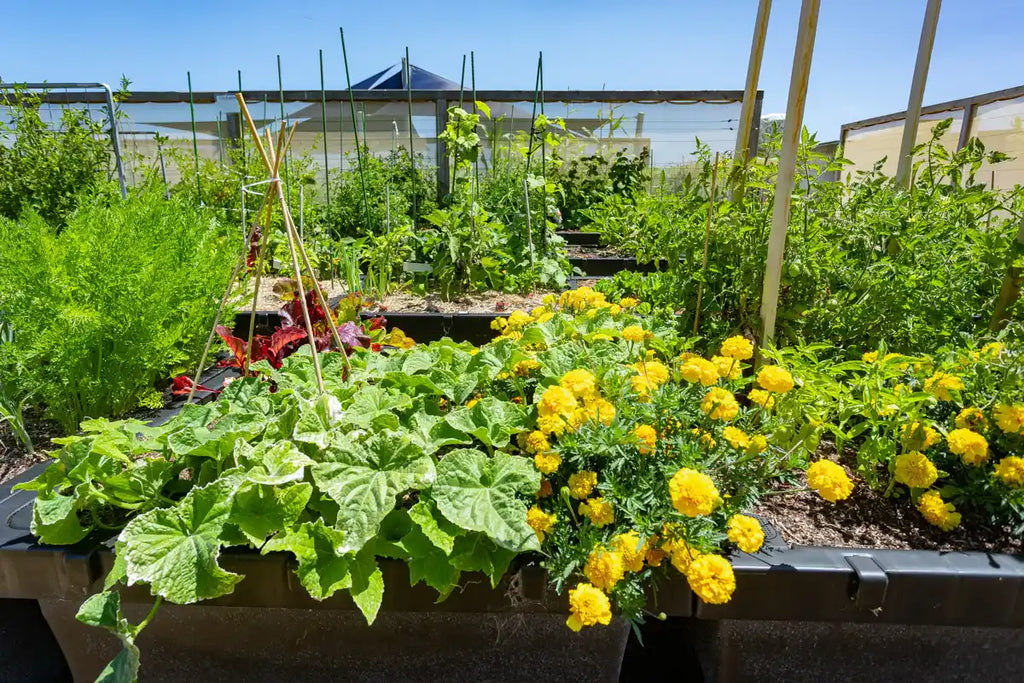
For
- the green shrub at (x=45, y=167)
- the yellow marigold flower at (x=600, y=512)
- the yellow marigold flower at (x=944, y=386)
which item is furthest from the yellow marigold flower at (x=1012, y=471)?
the green shrub at (x=45, y=167)

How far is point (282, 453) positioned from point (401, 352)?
0.87 metres

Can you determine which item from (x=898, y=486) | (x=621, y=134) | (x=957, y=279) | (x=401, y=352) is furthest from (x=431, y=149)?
(x=898, y=486)

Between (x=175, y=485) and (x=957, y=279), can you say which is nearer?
(x=175, y=485)

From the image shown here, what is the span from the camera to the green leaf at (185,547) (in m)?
1.04

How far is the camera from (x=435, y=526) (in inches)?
45.3

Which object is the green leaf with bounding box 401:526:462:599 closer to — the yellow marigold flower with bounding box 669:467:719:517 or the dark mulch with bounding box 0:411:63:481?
the yellow marigold flower with bounding box 669:467:719:517

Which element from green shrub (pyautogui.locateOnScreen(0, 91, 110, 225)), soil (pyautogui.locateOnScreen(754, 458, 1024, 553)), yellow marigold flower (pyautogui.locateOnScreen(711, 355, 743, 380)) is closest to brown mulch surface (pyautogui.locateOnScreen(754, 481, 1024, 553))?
soil (pyautogui.locateOnScreen(754, 458, 1024, 553))

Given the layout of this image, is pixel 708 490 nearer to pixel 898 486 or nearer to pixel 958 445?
pixel 958 445

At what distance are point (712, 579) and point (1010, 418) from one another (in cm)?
84

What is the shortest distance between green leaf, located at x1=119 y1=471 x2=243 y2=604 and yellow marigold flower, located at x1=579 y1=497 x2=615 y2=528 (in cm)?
66

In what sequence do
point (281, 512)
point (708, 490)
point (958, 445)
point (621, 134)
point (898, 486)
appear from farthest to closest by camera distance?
point (621, 134)
point (898, 486)
point (958, 445)
point (281, 512)
point (708, 490)

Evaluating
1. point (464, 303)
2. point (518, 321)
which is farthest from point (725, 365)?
point (464, 303)

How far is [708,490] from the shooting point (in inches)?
39.5

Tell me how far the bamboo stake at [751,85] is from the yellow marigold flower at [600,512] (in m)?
1.38
